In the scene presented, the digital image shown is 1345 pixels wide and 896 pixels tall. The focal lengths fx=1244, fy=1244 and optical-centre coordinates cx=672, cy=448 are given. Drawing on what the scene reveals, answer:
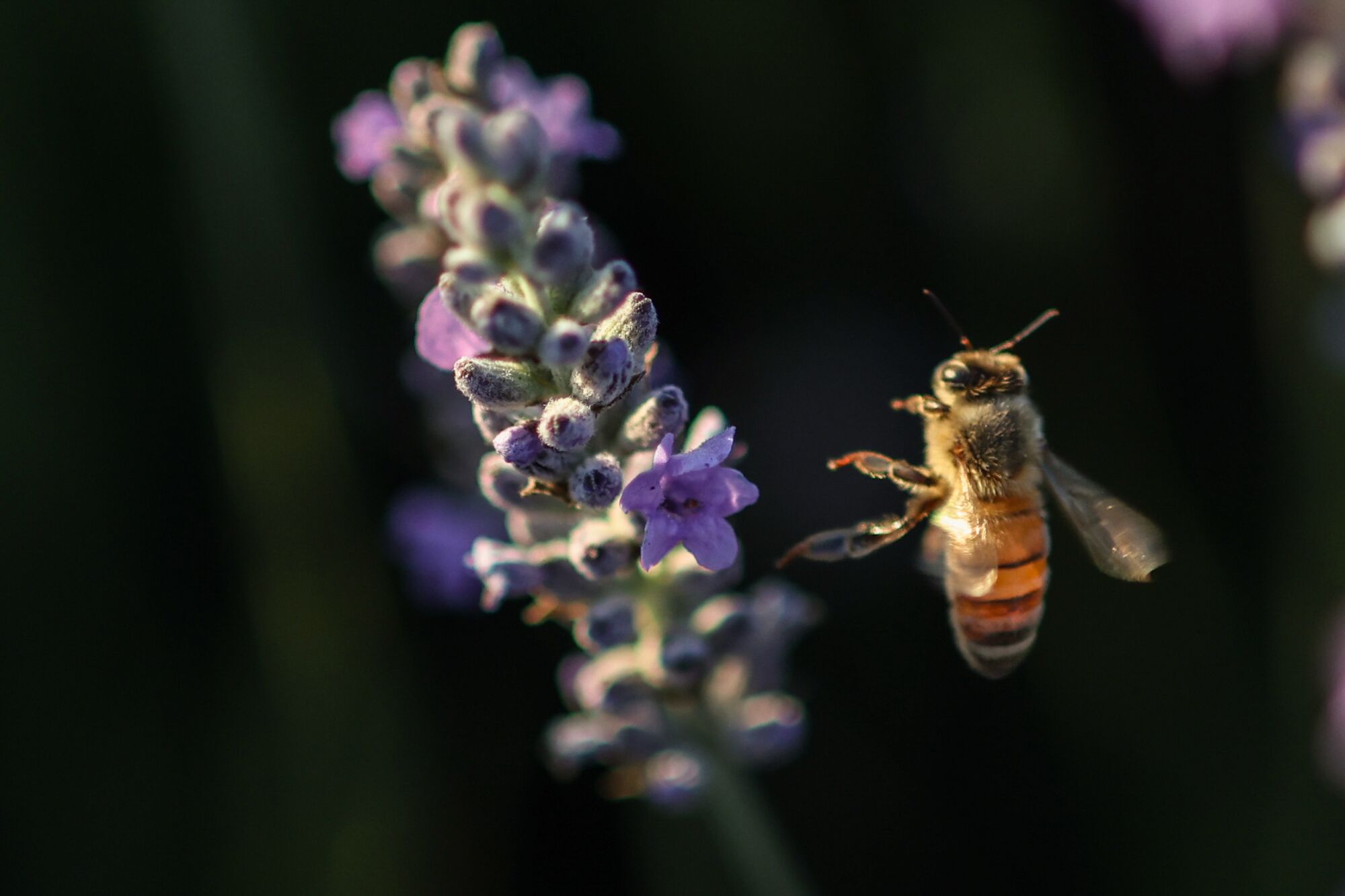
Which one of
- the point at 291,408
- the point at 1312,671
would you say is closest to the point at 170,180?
the point at 291,408

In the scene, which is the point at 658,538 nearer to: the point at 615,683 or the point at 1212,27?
the point at 615,683

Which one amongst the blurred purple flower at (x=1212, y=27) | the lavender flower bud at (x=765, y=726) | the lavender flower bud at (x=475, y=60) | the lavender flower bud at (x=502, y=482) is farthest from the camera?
the blurred purple flower at (x=1212, y=27)

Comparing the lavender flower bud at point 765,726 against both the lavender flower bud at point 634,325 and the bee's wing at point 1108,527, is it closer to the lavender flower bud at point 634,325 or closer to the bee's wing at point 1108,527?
the bee's wing at point 1108,527

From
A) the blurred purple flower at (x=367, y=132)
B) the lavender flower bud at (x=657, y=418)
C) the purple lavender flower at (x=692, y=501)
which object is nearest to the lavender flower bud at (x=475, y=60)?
the blurred purple flower at (x=367, y=132)

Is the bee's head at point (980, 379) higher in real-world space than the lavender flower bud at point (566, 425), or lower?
higher

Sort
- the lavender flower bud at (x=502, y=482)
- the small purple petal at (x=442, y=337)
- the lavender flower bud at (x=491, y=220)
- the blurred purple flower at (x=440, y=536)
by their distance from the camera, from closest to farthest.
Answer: the lavender flower bud at (x=491, y=220) < the small purple petal at (x=442, y=337) < the lavender flower bud at (x=502, y=482) < the blurred purple flower at (x=440, y=536)

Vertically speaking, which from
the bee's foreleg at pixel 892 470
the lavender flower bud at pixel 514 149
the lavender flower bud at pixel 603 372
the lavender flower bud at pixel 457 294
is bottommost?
the bee's foreleg at pixel 892 470

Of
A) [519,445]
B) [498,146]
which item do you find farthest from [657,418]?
[498,146]

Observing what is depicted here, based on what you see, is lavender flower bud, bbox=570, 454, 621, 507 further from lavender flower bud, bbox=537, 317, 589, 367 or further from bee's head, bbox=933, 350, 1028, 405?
bee's head, bbox=933, 350, 1028, 405

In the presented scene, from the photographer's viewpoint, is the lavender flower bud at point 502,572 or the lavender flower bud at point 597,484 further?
the lavender flower bud at point 502,572
